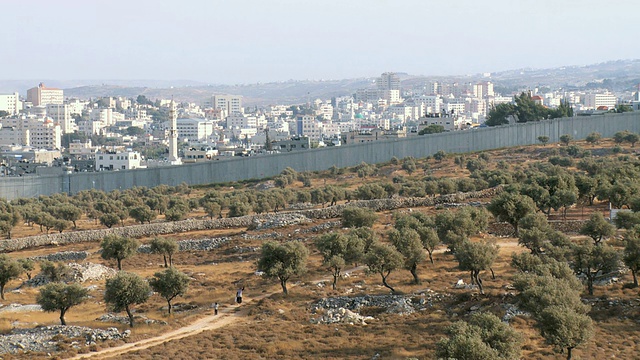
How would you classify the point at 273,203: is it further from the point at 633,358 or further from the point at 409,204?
the point at 633,358

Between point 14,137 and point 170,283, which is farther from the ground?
point 170,283

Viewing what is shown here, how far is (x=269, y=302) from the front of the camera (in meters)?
27.7

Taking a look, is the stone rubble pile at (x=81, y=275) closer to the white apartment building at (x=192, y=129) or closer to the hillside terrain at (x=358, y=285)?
the hillside terrain at (x=358, y=285)

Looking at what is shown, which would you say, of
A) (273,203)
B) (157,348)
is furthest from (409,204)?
(157,348)

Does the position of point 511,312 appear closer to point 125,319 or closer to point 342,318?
point 342,318

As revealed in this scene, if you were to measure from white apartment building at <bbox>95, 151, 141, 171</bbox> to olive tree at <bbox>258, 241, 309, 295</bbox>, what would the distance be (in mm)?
72535

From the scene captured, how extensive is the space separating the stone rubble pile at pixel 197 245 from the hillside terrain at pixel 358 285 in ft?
0.29

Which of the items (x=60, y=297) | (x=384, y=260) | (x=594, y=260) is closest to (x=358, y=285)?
(x=384, y=260)

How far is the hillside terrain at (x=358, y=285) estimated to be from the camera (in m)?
23.0

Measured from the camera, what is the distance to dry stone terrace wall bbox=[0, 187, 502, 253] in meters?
44.0

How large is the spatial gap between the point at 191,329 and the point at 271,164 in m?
49.7

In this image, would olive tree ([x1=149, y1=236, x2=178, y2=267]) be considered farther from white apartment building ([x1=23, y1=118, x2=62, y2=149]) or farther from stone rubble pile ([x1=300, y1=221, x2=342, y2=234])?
white apartment building ([x1=23, y1=118, x2=62, y2=149])

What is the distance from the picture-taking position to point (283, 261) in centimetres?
2914

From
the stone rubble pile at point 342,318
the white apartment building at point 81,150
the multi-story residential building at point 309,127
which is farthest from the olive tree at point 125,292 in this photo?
the multi-story residential building at point 309,127
